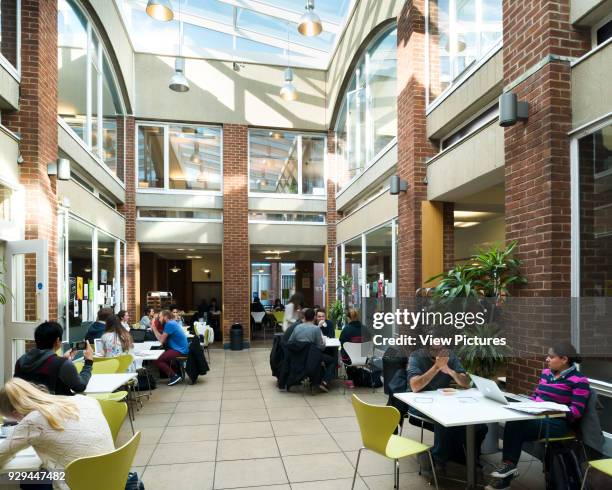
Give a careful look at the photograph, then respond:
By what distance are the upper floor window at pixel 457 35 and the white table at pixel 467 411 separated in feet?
12.8

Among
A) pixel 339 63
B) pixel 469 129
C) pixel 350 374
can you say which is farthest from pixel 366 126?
pixel 350 374

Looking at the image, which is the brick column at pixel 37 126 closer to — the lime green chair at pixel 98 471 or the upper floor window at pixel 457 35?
the lime green chair at pixel 98 471

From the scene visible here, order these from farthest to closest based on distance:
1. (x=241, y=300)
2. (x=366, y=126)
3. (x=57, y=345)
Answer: (x=241, y=300) → (x=366, y=126) → (x=57, y=345)

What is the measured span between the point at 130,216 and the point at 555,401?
1038 centimetres

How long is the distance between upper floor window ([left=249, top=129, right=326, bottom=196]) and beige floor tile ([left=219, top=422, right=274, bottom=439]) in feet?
26.2

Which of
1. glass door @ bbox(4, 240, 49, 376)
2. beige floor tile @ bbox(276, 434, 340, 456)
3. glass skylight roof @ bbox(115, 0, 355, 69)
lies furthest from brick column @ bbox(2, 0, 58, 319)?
glass skylight roof @ bbox(115, 0, 355, 69)

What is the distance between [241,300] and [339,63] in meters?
6.57

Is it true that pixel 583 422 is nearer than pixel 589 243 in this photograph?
Yes

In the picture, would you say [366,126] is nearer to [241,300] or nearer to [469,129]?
[469,129]

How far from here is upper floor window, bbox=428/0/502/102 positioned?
5375mm

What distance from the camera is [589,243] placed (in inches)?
156

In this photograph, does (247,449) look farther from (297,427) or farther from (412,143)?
(412,143)

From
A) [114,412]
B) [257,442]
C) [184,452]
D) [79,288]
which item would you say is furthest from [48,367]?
[79,288]

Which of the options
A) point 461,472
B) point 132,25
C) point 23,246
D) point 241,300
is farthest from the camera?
point 241,300
